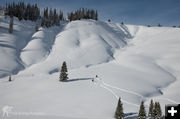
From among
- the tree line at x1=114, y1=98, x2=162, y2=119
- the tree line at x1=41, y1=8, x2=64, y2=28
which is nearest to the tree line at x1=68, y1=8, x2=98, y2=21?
the tree line at x1=41, y1=8, x2=64, y2=28

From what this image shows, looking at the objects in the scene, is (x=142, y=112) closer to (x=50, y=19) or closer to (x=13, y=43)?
(x=13, y=43)

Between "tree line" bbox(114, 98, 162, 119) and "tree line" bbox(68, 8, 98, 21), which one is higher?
"tree line" bbox(68, 8, 98, 21)

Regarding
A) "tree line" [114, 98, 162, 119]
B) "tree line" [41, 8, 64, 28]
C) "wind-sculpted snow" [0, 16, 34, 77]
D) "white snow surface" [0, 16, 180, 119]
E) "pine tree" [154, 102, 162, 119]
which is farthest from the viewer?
"tree line" [41, 8, 64, 28]

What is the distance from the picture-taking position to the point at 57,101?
122 feet

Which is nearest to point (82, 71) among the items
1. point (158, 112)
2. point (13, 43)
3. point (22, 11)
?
point (158, 112)

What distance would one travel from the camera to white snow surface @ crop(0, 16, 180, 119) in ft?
118

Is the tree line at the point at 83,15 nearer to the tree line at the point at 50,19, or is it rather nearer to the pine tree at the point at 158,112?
the tree line at the point at 50,19

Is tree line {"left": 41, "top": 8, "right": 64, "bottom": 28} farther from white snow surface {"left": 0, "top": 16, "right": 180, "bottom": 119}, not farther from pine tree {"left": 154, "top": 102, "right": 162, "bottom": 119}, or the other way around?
pine tree {"left": 154, "top": 102, "right": 162, "bottom": 119}

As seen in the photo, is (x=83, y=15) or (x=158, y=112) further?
(x=83, y=15)

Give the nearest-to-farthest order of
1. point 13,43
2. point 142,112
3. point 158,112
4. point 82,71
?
point 142,112
point 158,112
point 82,71
point 13,43

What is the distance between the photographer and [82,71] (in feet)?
194

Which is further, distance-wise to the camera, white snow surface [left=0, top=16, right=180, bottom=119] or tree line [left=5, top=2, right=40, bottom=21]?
tree line [left=5, top=2, right=40, bottom=21]

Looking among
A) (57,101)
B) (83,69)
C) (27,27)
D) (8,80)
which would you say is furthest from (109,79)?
(27,27)

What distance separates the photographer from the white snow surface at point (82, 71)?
1421 inches
